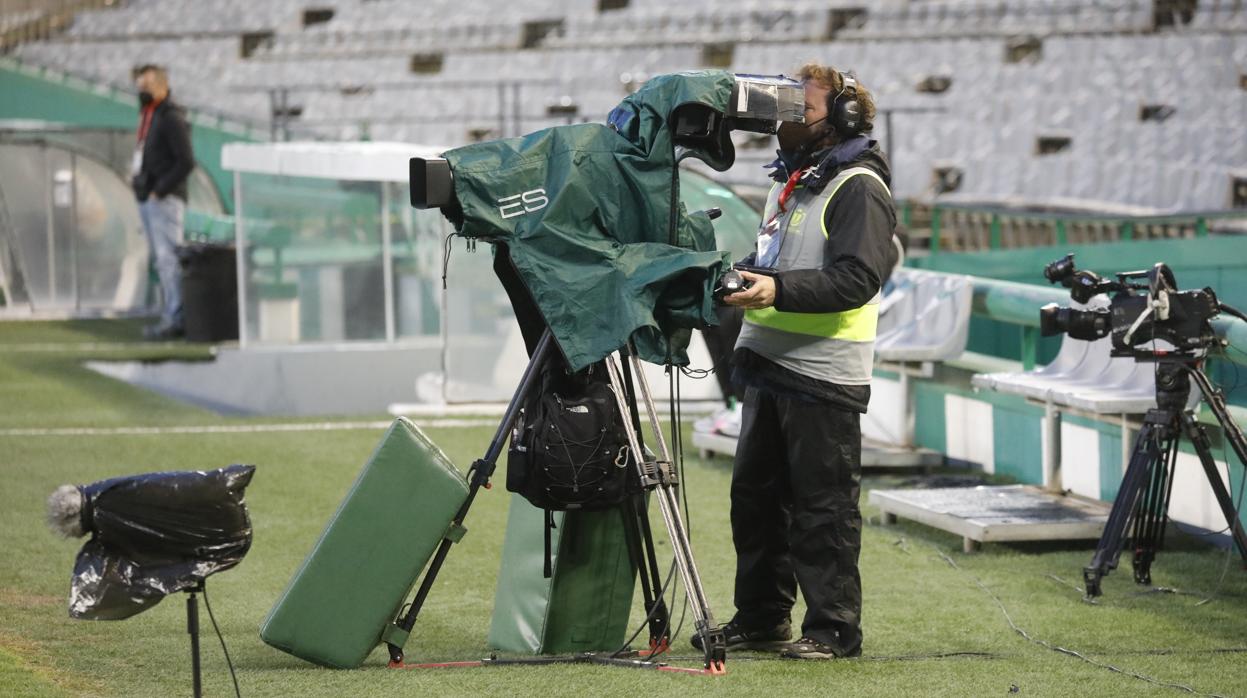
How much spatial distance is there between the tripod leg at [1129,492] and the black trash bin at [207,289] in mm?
9121

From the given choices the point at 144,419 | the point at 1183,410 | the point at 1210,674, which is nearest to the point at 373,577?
the point at 1210,674

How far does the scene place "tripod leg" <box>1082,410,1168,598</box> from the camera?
4.91 meters

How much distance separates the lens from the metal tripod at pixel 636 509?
13.0 ft

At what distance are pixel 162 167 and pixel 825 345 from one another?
9387mm

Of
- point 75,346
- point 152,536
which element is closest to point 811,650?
point 152,536

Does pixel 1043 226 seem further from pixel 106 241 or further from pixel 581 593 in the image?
pixel 106 241

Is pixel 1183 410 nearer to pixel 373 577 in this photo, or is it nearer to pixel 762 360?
pixel 762 360

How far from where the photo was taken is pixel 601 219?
13.1ft

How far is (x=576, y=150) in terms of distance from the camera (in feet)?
13.0

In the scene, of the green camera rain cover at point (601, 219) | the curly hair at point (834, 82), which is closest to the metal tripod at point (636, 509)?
the green camera rain cover at point (601, 219)

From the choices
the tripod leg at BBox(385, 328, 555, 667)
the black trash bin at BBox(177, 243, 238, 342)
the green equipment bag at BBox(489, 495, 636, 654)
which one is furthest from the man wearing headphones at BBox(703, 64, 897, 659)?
the black trash bin at BBox(177, 243, 238, 342)

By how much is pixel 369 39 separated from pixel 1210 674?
67.9ft

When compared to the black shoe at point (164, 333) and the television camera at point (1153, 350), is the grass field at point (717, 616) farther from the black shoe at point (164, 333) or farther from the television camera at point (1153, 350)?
the black shoe at point (164, 333)

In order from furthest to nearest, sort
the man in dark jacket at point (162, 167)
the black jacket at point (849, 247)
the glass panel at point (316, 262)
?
1. the man in dark jacket at point (162, 167)
2. the glass panel at point (316, 262)
3. the black jacket at point (849, 247)
